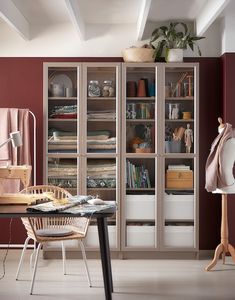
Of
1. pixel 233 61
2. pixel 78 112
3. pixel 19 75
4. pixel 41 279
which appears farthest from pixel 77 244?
pixel 233 61

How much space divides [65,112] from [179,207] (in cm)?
166

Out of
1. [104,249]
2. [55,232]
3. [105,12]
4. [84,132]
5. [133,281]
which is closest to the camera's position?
[104,249]

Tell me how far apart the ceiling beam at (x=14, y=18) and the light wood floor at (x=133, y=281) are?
251 centimetres

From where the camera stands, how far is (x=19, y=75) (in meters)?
6.41

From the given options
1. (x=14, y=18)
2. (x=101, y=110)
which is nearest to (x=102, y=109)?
(x=101, y=110)

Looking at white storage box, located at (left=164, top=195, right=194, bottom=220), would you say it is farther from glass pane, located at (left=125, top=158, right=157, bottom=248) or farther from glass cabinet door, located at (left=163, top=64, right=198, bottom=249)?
glass pane, located at (left=125, top=158, right=157, bottom=248)

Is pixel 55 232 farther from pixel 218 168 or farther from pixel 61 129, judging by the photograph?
pixel 218 168

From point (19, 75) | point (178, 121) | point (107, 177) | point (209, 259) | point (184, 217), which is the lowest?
point (209, 259)

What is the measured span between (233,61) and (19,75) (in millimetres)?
2482

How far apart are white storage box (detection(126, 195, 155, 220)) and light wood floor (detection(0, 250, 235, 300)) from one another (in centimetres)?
49

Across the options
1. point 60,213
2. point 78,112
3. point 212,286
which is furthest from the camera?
point 78,112

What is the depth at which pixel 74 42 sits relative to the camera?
6391mm

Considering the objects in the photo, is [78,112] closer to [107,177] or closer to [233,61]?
[107,177]

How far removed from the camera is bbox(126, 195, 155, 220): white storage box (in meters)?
6.08
